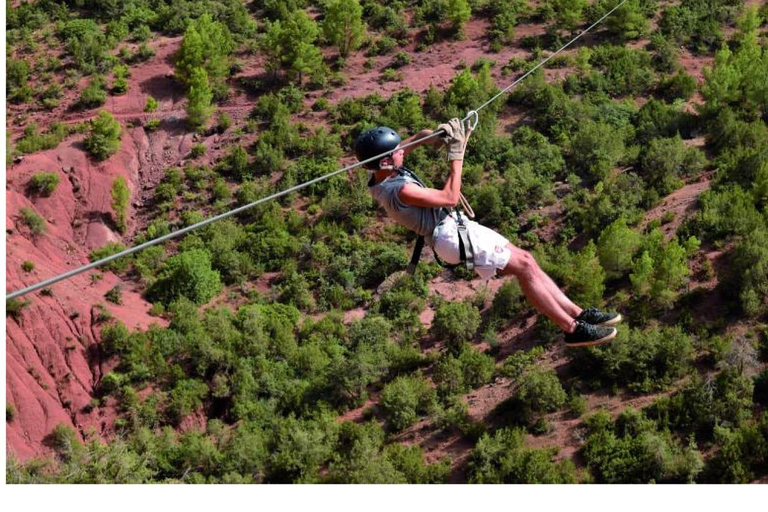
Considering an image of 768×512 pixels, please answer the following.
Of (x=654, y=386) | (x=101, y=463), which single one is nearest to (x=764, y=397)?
(x=654, y=386)

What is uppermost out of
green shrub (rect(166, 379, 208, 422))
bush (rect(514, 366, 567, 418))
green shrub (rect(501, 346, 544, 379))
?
bush (rect(514, 366, 567, 418))

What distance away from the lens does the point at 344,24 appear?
126ft

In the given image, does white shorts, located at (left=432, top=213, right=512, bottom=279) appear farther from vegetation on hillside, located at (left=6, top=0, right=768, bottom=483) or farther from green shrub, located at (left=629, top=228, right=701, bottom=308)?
green shrub, located at (left=629, top=228, right=701, bottom=308)

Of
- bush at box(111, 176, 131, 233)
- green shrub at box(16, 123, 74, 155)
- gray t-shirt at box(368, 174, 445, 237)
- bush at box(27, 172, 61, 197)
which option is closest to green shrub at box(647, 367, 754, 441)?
gray t-shirt at box(368, 174, 445, 237)

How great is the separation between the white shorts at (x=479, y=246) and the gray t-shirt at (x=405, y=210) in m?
0.13

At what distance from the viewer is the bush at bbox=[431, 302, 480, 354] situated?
24.6m

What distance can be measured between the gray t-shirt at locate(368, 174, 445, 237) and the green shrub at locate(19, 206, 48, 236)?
73.2 ft

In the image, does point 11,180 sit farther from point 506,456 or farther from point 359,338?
point 506,456

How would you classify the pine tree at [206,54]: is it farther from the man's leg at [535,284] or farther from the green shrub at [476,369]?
the man's leg at [535,284]

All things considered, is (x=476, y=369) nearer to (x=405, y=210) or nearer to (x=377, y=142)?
(x=405, y=210)

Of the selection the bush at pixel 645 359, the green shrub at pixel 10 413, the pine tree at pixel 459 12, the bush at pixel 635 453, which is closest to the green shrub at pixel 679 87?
the pine tree at pixel 459 12

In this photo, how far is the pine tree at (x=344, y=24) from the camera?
38281 mm

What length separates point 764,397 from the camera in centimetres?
2094

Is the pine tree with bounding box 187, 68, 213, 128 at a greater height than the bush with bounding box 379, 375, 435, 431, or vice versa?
the pine tree with bounding box 187, 68, 213, 128
